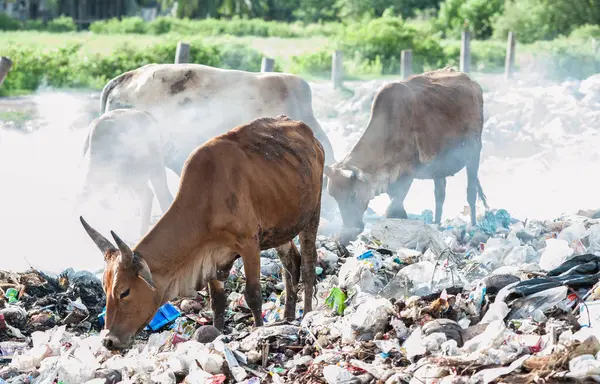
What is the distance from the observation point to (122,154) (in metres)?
10.6

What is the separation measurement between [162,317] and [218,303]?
0.57 meters

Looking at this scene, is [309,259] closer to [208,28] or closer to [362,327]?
[362,327]

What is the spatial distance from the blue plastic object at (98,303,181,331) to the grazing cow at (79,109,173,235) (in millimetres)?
3004

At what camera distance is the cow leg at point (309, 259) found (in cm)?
768

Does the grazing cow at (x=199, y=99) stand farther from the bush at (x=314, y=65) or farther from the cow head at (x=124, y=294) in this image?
the bush at (x=314, y=65)

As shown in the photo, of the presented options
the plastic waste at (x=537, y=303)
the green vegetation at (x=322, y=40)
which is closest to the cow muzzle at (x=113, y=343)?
the plastic waste at (x=537, y=303)

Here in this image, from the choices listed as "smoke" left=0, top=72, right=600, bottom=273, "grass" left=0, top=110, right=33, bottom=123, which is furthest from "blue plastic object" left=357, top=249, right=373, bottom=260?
"grass" left=0, top=110, right=33, bottom=123

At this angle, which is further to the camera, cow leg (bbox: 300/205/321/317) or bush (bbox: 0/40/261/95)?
bush (bbox: 0/40/261/95)

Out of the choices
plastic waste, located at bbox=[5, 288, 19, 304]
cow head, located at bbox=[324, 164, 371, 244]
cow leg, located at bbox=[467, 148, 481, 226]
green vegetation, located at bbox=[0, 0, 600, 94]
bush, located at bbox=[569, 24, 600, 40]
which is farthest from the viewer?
bush, located at bbox=[569, 24, 600, 40]

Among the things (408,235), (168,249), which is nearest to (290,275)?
(168,249)

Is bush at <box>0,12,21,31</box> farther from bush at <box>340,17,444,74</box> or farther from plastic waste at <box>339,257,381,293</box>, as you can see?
plastic waste at <box>339,257,381,293</box>

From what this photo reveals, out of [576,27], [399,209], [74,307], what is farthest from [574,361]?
[576,27]

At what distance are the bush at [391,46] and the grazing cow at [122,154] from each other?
15340 millimetres

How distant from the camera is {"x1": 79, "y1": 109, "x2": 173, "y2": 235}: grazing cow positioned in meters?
10.5
